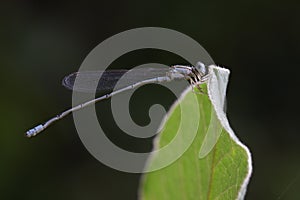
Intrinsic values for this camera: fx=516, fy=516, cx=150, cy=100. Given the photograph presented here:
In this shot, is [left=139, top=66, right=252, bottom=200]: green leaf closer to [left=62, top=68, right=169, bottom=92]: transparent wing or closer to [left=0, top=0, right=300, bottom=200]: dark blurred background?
[left=62, top=68, right=169, bottom=92]: transparent wing

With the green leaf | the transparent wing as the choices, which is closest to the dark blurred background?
the transparent wing

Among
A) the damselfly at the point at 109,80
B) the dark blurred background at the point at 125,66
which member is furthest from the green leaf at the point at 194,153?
the dark blurred background at the point at 125,66

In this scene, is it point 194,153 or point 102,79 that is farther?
point 102,79

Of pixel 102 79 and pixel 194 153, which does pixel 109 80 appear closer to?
pixel 102 79

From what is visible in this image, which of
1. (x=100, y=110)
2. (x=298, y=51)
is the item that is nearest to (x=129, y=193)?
(x=100, y=110)

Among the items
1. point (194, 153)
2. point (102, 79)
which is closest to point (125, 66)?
point (102, 79)

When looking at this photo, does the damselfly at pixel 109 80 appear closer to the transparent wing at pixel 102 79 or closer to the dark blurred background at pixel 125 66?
the transparent wing at pixel 102 79
